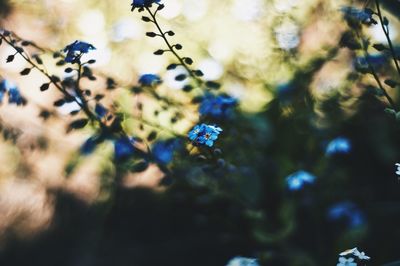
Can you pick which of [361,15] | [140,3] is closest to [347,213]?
[361,15]

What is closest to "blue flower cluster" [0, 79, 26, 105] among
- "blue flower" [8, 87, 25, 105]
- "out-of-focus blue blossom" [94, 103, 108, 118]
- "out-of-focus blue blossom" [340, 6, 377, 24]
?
"blue flower" [8, 87, 25, 105]

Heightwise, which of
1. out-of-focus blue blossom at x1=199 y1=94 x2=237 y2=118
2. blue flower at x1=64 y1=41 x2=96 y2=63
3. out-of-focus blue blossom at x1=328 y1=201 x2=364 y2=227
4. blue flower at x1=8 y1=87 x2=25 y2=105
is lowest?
out-of-focus blue blossom at x1=328 y1=201 x2=364 y2=227

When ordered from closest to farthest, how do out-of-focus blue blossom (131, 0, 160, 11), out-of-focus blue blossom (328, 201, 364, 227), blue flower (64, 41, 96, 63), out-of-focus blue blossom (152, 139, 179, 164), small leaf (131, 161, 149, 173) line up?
1. out-of-focus blue blossom (131, 0, 160, 11)
2. blue flower (64, 41, 96, 63)
3. small leaf (131, 161, 149, 173)
4. out-of-focus blue blossom (152, 139, 179, 164)
5. out-of-focus blue blossom (328, 201, 364, 227)

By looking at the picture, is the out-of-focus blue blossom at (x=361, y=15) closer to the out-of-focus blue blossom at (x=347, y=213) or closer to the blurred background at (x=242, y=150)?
the blurred background at (x=242, y=150)

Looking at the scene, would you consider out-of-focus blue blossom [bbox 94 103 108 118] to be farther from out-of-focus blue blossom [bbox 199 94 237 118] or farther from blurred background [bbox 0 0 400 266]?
blurred background [bbox 0 0 400 266]

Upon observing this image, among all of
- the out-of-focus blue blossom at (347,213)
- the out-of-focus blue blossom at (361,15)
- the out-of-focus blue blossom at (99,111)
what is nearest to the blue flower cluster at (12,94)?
the out-of-focus blue blossom at (99,111)

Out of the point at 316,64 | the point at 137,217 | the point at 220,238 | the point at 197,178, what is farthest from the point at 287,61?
the point at 137,217
